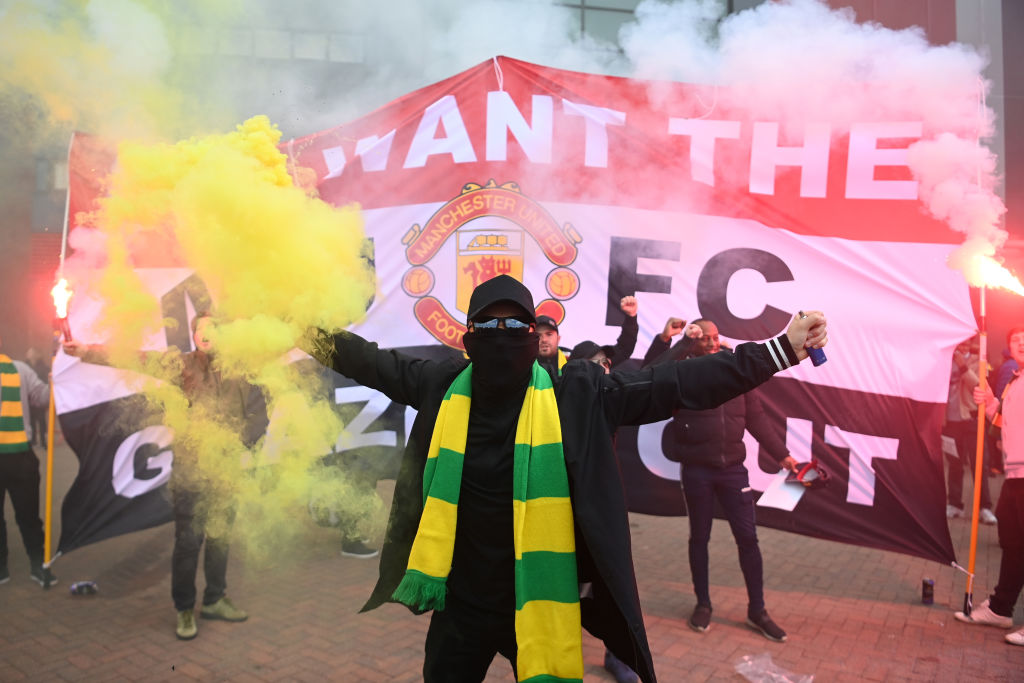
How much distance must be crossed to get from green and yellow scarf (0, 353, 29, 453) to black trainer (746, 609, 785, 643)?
524cm

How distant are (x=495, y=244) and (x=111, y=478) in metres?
3.10

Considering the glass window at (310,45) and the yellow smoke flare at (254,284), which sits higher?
the glass window at (310,45)

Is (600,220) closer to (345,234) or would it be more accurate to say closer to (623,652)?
(345,234)

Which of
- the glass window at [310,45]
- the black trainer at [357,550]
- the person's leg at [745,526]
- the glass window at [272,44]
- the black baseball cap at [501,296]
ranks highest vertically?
the glass window at [310,45]

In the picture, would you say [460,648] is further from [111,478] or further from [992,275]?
[992,275]

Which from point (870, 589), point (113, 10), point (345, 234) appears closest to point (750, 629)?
point (870, 589)

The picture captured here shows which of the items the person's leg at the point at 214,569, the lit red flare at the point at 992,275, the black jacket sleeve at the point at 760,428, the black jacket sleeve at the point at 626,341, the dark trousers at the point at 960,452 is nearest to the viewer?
the lit red flare at the point at 992,275

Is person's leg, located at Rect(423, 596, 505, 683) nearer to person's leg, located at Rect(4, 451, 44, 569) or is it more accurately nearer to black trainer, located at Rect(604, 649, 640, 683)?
black trainer, located at Rect(604, 649, 640, 683)

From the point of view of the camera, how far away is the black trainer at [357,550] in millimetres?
5637

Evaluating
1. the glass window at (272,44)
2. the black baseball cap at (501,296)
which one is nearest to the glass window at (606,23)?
the glass window at (272,44)

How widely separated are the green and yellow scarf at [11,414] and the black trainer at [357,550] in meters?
2.48

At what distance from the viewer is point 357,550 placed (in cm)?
566

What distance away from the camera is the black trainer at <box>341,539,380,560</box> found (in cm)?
564

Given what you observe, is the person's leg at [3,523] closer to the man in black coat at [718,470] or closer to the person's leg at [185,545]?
the person's leg at [185,545]
